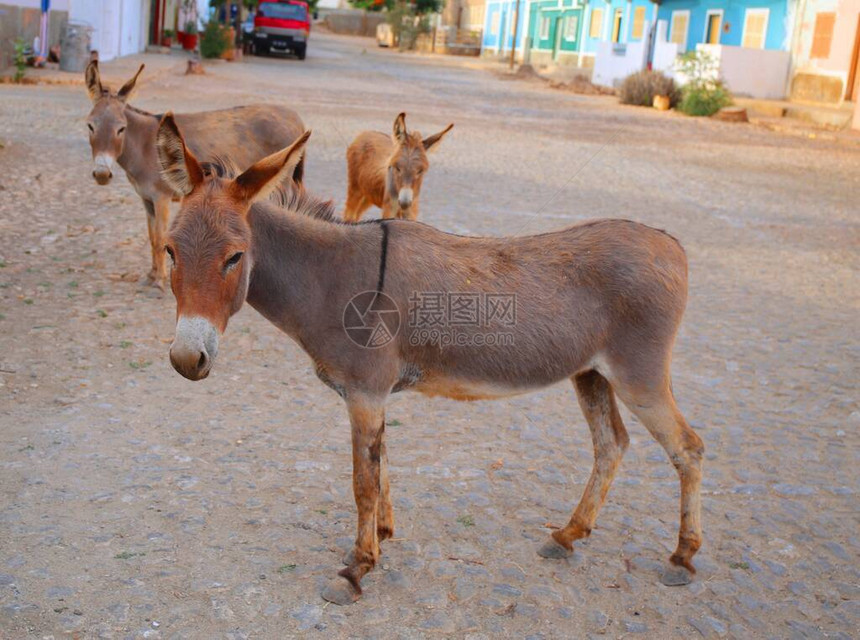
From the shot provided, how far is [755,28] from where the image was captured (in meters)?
30.6

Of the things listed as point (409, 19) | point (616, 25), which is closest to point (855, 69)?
point (616, 25)

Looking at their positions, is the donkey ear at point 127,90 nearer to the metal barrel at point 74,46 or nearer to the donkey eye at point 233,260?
the donkey eye at point 233,260

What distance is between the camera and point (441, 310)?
3395 mm

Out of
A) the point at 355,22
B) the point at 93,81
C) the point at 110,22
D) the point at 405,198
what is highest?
the point at 355,22

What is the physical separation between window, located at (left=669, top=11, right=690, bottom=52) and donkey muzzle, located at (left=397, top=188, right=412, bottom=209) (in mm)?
30147

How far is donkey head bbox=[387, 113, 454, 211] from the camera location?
7.69 meters

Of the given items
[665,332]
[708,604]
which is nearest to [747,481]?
[708,604]

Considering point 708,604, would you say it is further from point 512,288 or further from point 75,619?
point 75,619

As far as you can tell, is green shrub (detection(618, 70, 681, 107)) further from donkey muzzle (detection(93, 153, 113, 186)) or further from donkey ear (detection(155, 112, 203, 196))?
donkey ear (detection(155, 112, 203, 196))

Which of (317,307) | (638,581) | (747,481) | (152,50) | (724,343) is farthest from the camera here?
(152,50)

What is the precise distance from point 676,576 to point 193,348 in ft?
7.41

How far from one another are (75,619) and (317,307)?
4.69 ft

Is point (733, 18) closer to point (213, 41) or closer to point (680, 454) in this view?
point (213, 41)

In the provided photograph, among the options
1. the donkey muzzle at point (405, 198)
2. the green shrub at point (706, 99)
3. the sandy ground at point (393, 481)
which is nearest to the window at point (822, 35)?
the green shrub at point (706, 99)
